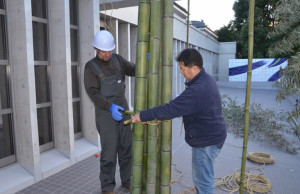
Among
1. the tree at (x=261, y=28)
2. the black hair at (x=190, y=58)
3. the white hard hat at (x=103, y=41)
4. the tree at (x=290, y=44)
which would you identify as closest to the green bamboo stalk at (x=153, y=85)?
the black hair at (x=190, y=58)

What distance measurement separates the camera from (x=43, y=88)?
426cm

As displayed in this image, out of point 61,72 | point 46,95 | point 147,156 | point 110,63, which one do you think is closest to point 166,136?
point 147,156

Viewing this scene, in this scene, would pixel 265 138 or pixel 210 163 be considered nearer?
pixel 210 163

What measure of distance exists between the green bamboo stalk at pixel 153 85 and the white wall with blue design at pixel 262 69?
658 inches

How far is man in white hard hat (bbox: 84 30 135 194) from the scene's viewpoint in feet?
9.75

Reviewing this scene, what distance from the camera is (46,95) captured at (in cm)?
432

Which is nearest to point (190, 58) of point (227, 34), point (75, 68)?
point (75, 68)

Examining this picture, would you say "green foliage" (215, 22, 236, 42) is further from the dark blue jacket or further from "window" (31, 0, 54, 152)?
the dark blue jacket

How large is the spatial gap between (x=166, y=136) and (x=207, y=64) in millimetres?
18567

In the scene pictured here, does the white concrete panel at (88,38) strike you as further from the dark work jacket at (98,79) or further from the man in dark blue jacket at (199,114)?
the man in dark blue jacket at (199,114)

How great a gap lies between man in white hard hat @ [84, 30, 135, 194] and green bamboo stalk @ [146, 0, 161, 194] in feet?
3.20

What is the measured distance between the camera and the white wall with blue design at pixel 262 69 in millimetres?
17109

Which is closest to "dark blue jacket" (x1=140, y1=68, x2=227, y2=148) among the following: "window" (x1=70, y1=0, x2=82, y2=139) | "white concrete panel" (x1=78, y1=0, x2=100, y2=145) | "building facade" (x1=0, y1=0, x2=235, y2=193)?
"building facade" (x1=0, y1=0, x2=235, y2=193)

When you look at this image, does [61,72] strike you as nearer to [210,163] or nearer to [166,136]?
[166,136]
